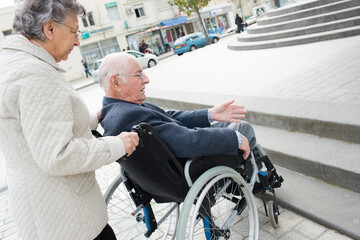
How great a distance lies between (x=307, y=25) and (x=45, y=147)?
956cm

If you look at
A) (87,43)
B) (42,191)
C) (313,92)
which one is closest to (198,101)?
(313,92)

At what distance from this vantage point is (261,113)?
12.7ft

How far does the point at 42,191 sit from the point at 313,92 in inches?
146

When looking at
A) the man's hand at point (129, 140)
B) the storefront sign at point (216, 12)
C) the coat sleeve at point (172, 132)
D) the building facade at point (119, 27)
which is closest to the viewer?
the man's hand at point (129, 140)

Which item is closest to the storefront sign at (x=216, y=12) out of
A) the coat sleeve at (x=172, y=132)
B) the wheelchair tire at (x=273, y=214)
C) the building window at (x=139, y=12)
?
the building window at (x=139, y=12)

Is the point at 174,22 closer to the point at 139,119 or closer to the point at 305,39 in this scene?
the point at 305,39

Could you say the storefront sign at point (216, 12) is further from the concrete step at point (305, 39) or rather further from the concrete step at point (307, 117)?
the concrete step at point (307, 117)

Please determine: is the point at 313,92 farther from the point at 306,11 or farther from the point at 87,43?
the point at 87,43

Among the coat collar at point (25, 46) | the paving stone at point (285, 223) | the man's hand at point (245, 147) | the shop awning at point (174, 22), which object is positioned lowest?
the paving stone at point (285, 223)

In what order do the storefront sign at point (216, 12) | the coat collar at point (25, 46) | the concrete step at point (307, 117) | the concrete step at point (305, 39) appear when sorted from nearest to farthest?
the coat collar at point (25, 46) → the concrete step at point (307, 117) → the concrete step at point (305, 39) → the storefront sign at point (216, 12)

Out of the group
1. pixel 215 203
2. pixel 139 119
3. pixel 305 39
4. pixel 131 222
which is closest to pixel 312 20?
pixel 305 39

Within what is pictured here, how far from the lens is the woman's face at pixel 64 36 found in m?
1.49

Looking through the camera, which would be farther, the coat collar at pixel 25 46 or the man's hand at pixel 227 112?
the man's hand at pixel 227 112

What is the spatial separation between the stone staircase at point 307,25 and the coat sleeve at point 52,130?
26.5 ft
